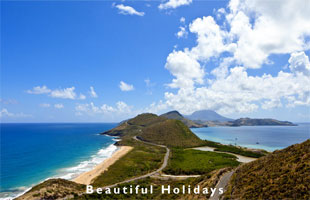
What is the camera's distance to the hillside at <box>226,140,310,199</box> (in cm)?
2128

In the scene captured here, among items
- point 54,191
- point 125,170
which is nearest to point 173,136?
point 125,170

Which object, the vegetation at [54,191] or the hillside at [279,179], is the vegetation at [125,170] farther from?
the hillside at [279,179]

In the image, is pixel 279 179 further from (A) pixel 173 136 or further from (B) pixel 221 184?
(A) pixel 173 136

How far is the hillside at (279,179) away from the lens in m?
21.3

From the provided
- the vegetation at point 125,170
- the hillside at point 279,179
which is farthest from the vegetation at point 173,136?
the hillside at point 279,179

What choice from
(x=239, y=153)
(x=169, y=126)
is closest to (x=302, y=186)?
(x=239, y=153)

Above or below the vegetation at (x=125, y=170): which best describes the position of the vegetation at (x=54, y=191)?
above

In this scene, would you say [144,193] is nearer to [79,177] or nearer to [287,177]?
[287,177]

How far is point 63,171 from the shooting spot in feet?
243

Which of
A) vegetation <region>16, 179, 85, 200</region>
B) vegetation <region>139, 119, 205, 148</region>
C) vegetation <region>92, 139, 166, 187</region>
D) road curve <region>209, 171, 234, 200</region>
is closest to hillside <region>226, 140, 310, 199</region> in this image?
road curve <region>209, 171, 234, 200</region>

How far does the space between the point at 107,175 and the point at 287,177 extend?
2358 inches

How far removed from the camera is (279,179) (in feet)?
80.1

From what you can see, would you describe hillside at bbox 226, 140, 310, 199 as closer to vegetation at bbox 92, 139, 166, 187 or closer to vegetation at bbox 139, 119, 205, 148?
vegetation at bbox 92, 139, 166, 187

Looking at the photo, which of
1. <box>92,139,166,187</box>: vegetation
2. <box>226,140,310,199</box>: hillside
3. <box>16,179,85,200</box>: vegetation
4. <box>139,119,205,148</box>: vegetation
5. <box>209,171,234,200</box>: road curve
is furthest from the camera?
<box>139,119,205,148</box>: vegetation
